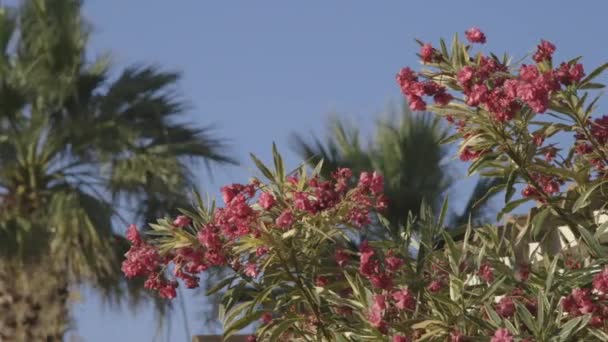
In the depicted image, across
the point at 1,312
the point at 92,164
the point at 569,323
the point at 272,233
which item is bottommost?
the point at 569,323

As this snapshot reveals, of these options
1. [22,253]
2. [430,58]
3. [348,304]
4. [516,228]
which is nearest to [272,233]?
[348,304]

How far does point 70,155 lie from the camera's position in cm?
1375

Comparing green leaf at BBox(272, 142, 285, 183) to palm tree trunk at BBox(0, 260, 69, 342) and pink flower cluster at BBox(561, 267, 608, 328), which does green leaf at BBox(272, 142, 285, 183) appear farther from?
palm tree trunk at BBox(0, 260, 69, 342)

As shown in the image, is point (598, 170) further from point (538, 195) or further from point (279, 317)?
point (279, 317)

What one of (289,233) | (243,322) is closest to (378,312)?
(289,233)

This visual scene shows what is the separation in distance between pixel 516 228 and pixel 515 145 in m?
1.41

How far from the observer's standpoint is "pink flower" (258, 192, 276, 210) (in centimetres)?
523

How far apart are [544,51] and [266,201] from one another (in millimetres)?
1296

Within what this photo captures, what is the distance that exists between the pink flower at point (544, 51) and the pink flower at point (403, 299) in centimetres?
112

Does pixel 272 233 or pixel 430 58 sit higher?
pixel 430 58

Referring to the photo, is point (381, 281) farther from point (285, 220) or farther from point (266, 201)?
point (266, 201)

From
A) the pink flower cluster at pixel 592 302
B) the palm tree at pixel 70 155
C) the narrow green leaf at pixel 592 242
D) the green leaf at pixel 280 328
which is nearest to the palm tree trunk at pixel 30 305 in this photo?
the palm tree at pixel 70 155

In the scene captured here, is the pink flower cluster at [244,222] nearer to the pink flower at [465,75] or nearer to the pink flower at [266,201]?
the pink flower at [266,201]

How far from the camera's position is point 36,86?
13.6m
